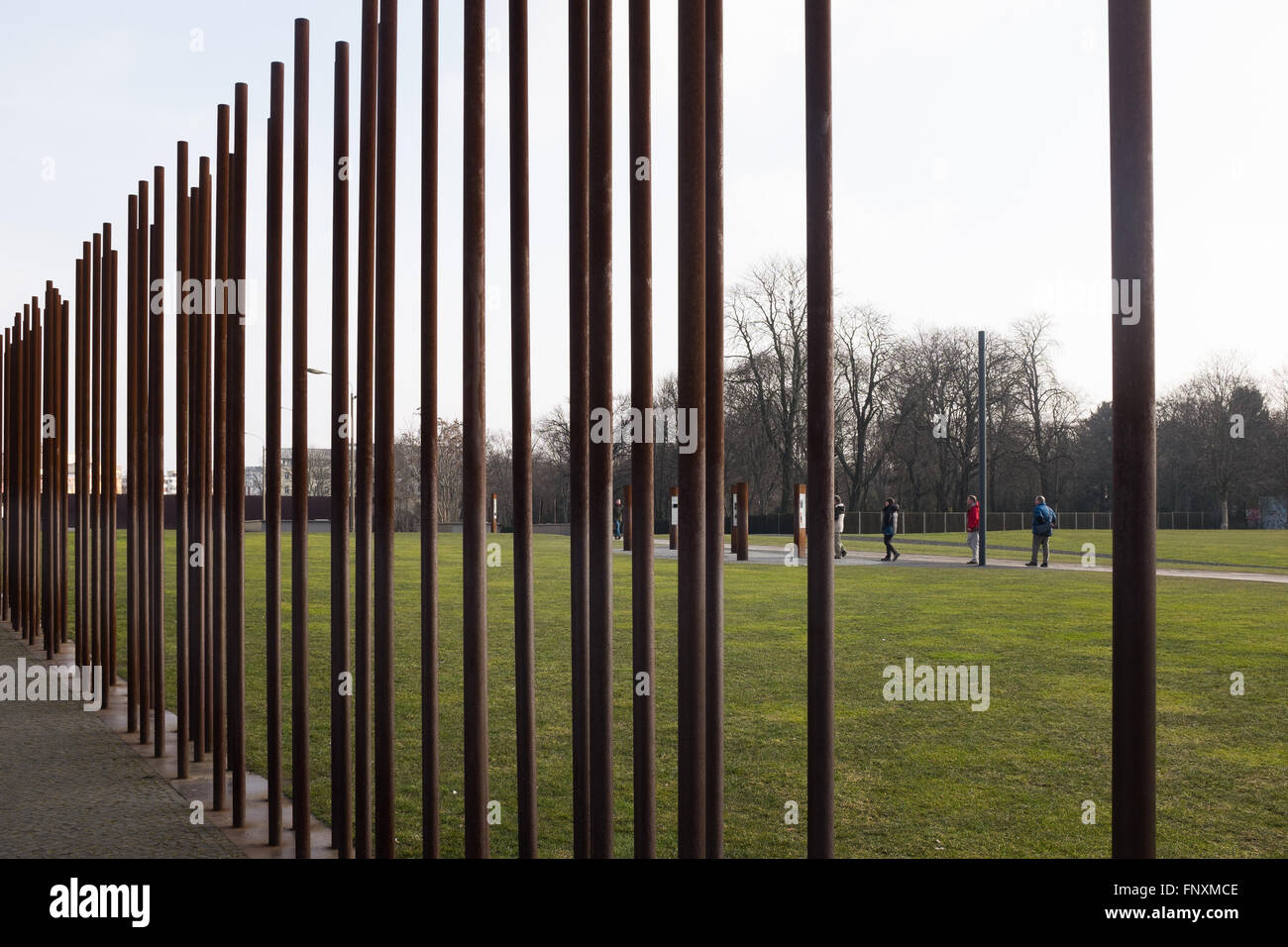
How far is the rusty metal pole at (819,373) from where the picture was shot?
296cm

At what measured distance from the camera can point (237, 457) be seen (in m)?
6.28

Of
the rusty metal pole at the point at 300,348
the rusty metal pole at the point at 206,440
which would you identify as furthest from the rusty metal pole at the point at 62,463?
the rusty metal pole at the point at 300,348

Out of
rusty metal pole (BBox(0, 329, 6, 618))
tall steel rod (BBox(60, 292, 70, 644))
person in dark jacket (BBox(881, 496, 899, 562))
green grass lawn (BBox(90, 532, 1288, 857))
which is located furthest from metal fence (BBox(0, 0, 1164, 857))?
person in dark jacket (BBox(881, 496, 899, 562))

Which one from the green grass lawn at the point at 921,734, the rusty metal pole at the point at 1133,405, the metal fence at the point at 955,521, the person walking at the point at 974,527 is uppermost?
the rusty metal pole at the point at 1133,405

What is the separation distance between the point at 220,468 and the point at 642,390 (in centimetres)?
401

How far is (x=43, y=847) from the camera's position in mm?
5648

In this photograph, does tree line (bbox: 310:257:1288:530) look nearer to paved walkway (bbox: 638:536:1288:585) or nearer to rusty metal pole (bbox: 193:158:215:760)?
paved walkway (bbox: 638:536:1288:585)

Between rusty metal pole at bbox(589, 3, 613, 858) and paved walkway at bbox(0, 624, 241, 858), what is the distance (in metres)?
2.66

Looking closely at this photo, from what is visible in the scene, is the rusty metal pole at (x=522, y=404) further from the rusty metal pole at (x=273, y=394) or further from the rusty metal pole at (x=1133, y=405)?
the rusty metal pole at (x=1133, y=405)

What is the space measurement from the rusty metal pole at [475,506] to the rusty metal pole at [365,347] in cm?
92

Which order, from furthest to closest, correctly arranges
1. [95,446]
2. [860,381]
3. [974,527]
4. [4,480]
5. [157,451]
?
[860,381]
[974,527]
[4,480]
[95,446]
[157,451]

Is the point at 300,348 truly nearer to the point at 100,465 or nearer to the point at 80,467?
the point at 100,465

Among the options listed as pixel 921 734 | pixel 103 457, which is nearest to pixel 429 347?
pixel 921 734

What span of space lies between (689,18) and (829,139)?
743 millimetres
